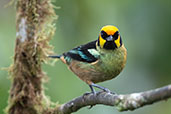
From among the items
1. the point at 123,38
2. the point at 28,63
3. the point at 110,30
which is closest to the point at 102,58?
the point at 110,30

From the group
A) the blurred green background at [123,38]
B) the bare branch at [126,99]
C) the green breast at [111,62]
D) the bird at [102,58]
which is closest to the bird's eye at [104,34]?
the bird at [102,58]

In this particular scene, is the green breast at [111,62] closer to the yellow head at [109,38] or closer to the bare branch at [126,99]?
the yellow head at [109,38]

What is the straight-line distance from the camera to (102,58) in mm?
3715

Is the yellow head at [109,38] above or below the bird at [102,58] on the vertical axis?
above

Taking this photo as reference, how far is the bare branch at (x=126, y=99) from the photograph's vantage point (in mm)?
1983

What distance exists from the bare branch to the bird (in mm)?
277

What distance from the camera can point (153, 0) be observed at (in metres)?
4.78

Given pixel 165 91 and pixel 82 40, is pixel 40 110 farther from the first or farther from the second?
pixel 165 91

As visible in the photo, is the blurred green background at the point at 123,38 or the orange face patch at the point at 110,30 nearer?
the orange face patch at the point at 110,30

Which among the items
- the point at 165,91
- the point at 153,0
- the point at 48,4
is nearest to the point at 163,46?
the point at 153,0

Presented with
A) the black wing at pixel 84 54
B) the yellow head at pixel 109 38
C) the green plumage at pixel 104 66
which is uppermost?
the yellow head at pixel 109 38

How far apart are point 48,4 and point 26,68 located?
3.08 feet

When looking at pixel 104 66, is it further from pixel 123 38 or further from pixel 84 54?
pixel 123 38

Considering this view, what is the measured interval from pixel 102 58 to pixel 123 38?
4.34 feet
